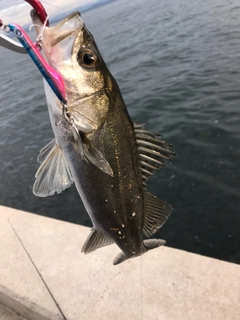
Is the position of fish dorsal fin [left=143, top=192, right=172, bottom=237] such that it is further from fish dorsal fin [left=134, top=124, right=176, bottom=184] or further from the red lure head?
the red lure head

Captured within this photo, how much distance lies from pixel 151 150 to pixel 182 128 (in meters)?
6.15

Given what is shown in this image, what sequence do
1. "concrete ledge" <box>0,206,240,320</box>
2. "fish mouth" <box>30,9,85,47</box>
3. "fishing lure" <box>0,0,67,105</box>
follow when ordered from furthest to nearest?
"concrete ledge" <box>0,206,240,320</box>
"fish mouth" <box>30,9,85,47</box>
"fishing lure" <box>0,0,67,105</box>

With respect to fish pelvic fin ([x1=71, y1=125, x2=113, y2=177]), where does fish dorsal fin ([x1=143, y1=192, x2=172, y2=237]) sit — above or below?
below

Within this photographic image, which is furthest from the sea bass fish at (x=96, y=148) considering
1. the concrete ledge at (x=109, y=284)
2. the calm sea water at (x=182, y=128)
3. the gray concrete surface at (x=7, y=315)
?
the calm sea water at (x=182, y=128)

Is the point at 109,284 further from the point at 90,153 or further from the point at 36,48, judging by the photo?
the point at 36,48

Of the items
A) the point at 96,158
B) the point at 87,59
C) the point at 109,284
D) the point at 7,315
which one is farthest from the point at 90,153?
the point at 7,315

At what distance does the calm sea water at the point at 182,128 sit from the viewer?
5504 millimetres

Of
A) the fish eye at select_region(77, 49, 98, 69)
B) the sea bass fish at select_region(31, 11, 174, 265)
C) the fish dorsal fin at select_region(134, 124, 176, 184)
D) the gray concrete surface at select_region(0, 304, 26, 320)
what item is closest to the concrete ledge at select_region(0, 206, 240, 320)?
the gray concrete surface at select_region(0, 304, 26, 320)

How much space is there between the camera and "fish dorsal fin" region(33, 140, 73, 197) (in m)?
2.03

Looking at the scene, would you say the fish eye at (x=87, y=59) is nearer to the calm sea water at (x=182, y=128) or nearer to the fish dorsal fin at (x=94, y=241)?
the fish dorsal fin at (x=94, y=241)

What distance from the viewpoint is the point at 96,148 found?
1.85 metres

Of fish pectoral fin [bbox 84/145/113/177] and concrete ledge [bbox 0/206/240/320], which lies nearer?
fish pectoral fin [bbox 84/145/113/177]

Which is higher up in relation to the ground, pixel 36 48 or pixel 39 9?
pixel 39 9

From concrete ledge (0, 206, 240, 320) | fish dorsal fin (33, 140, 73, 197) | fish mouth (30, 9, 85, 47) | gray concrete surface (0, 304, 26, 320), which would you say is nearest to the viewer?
fish mouth (30, 9, 85, 47)
